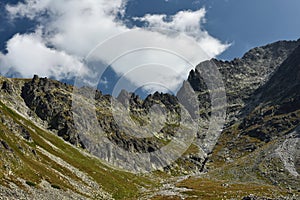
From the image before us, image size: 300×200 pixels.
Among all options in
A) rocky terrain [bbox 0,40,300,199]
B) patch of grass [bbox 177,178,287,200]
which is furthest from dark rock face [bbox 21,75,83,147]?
patch of grass [bbox 177,178,287,200]

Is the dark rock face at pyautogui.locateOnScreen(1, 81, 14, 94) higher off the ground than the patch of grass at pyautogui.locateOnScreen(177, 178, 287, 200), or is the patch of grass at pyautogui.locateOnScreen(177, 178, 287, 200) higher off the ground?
the dark rock face at pyautogui.locateOnScreen(1, 81, 14, 94)

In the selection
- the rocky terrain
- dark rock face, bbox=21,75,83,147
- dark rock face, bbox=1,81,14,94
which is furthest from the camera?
dark rock face, bbox=1,81,14,94

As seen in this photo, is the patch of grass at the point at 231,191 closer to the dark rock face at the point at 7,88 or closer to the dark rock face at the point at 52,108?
the dark rock face at the point at 52,108

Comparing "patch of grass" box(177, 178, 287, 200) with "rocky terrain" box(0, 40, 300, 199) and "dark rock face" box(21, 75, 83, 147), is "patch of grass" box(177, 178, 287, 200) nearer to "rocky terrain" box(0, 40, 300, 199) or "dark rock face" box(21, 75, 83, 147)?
"rocky terrain" box(0, 40, 300, 199)

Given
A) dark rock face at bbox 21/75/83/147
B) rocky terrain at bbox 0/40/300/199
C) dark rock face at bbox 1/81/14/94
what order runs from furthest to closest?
dark rock face at bbox 1/81/14/94 → dark rock face at bbox 21/75/83/147 → rocky terrain at bbox 0/40/300/199

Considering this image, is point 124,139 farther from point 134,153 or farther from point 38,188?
point 38,188

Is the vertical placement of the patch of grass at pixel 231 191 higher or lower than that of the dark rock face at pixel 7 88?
lower

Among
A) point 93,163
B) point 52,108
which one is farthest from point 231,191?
point 52,108

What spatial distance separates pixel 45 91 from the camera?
199 m

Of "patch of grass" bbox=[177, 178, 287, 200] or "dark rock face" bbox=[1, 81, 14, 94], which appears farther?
"dark rock face" bbox=[1, 81, 14, 94]

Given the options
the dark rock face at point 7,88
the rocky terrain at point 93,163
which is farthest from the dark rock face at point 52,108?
the dark rock face at point 7,88

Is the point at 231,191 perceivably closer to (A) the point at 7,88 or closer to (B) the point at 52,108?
(B) the point at 52,108

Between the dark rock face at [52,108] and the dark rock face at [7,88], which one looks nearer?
the dark rock face at [52,108]

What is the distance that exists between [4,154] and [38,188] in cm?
904
